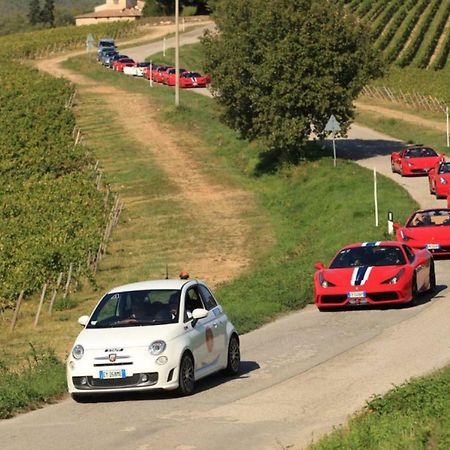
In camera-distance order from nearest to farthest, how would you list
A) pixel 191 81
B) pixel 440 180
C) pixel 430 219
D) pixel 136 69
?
pixel 430 219 < pixel 440 180 < pixel 191 81 < pixel 136 69

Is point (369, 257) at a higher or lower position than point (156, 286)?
lower

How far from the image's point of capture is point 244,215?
53875 millimetres

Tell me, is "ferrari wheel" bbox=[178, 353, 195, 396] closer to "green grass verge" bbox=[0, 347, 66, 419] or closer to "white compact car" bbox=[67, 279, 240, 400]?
"white compact car" bbox=[67, 279, 240, 400]

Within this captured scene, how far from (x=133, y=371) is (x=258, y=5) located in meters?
44.9

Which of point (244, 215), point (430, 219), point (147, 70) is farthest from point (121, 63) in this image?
point (430, 219)

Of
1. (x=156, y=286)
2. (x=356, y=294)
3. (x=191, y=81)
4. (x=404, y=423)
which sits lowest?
(x=191, y=81)

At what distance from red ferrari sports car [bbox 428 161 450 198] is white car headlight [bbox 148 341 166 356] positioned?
30484 millimetres

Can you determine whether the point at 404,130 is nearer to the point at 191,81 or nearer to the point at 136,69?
the point at 191,81

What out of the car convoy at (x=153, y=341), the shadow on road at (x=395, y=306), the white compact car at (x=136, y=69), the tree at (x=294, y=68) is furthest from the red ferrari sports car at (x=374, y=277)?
the white compact car at (x=136, y=69)

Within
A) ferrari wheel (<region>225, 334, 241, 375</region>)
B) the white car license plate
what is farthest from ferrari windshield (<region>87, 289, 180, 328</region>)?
the white car license plate

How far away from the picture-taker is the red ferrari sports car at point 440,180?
4659cm

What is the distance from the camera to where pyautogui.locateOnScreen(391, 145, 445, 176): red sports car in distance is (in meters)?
53.9

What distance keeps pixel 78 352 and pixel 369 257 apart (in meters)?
11.1

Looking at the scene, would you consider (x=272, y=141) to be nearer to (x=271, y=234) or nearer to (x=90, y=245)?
(x=271, y=234)
